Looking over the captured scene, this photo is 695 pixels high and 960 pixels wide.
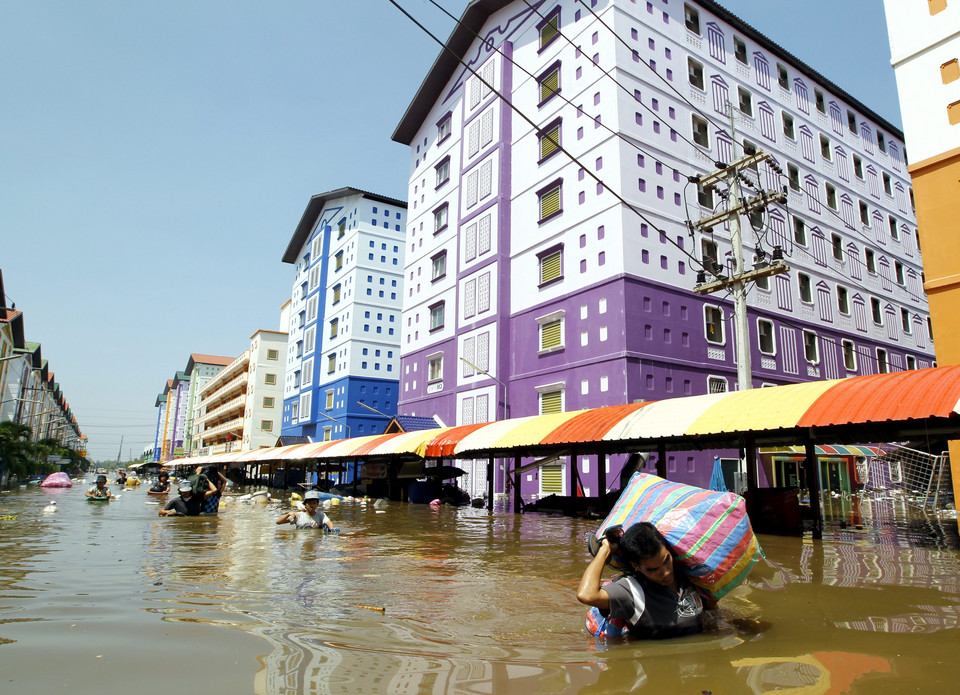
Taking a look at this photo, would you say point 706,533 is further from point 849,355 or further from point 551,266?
point 849,355

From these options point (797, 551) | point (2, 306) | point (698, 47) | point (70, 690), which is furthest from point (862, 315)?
point (2, 306)

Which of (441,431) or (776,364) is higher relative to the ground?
(776,364)

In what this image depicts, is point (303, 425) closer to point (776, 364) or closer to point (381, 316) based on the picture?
point (381, 316)

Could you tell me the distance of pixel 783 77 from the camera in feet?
119

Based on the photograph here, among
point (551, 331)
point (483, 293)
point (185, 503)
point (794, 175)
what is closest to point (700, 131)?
point (794, 175)

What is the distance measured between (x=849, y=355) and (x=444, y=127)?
2844cm

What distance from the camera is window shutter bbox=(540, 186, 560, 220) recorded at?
30.8 meters

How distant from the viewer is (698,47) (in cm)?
3225

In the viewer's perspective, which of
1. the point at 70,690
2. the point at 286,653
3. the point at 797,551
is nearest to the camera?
the point at 70,690

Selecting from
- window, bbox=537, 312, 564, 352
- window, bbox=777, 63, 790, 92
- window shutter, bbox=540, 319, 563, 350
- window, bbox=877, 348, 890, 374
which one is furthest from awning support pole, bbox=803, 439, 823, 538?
window, bbox=777, 63, 790, 92

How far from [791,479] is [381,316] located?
3530cm

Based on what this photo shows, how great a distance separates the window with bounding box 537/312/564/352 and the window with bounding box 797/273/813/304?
45.6 feet

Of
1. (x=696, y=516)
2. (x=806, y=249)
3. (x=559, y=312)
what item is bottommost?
(x=696, y=516)

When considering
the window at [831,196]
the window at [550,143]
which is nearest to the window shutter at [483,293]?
the window at [550,143]
